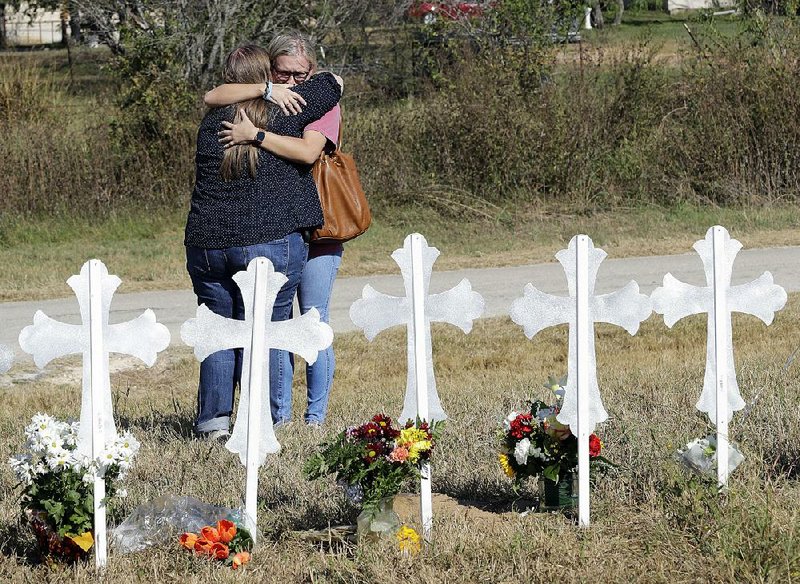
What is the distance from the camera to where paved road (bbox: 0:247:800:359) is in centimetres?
883

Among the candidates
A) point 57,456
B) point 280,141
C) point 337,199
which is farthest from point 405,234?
point 57,456

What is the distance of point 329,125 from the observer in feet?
16.2

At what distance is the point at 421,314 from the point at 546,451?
640 millimetres

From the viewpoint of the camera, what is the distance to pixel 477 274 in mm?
10289

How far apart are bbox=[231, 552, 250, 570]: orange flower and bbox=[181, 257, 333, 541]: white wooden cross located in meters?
0.13

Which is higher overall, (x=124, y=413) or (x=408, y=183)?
(x=408, y=183)

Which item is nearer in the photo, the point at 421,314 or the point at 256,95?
the point at 421,314

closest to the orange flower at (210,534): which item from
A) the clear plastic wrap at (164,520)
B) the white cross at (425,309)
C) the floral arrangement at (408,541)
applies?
the clear plastic wrap at (164,520)

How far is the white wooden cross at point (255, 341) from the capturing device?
3844mm

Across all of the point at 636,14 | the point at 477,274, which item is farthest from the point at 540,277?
the point at 636,14

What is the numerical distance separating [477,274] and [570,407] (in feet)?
20.9

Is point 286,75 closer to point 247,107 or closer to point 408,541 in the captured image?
point 247,107

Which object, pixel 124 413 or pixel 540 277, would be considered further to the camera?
pixel 540 277

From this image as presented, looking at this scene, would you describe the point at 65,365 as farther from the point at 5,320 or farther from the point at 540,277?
the point at 540,277
